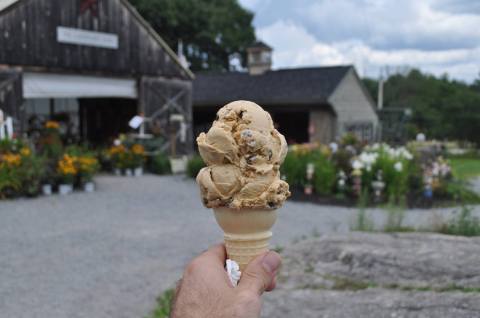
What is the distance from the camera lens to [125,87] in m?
16.5

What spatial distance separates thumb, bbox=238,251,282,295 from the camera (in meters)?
2.29

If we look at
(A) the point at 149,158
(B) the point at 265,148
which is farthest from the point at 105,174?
(B) the point at 265,148

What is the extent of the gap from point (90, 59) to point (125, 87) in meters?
1.68

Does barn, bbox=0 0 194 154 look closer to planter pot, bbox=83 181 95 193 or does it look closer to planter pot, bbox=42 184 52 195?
planter pot, bbox=42 184 52 195

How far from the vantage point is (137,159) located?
15.6 meters

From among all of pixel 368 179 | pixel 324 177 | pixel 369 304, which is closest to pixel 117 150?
pixel 324 177

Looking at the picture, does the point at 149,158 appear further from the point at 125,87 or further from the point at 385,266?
the point at 385,266

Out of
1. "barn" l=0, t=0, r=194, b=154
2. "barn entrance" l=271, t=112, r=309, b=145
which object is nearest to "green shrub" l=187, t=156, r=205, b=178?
"barn" l=0, t=0, r=194, b=154

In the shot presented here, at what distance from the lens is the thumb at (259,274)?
7.52ft

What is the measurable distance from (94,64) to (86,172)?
14.4 feet

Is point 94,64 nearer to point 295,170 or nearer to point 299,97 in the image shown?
point 295,170

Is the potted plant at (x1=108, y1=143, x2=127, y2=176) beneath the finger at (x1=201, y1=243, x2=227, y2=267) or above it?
beneath

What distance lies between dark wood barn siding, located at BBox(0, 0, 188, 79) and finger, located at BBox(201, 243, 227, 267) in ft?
40.7

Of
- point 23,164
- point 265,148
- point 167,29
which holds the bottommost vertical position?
point 23,164
